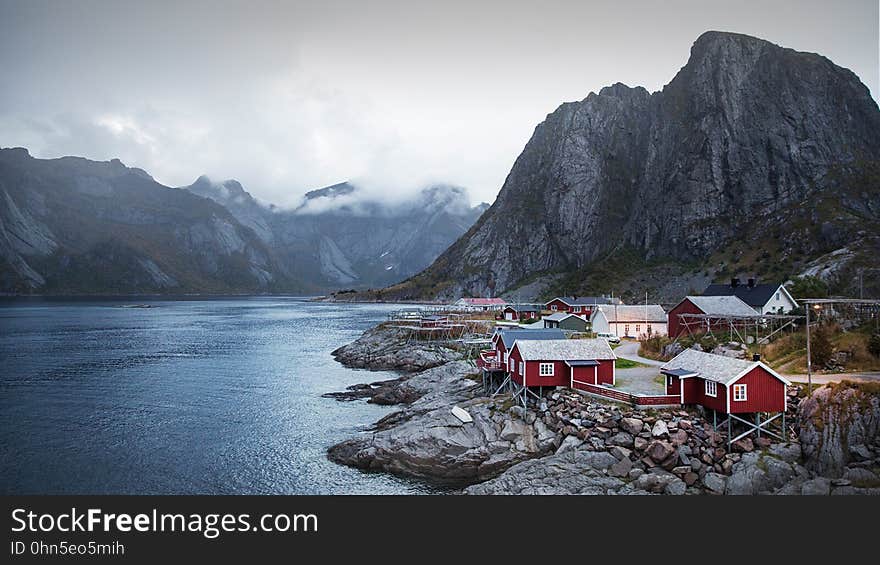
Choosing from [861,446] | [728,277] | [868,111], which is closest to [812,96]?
[868,111]

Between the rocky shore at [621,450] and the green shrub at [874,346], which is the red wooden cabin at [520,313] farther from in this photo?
the green shrub at [874,346]

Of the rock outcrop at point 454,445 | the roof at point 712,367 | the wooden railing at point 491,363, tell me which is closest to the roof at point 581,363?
the rock outcrop at point 454,445

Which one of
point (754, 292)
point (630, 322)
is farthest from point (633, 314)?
point (754, 292)

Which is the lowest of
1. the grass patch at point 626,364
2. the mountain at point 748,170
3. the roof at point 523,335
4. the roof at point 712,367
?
the grass patch at point 626,364

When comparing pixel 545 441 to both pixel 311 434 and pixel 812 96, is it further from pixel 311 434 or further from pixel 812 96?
pixel 812 96

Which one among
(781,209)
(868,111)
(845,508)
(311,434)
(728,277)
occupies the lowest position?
(311,434)

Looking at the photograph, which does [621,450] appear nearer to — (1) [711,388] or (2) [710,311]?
(1) [711,388]
